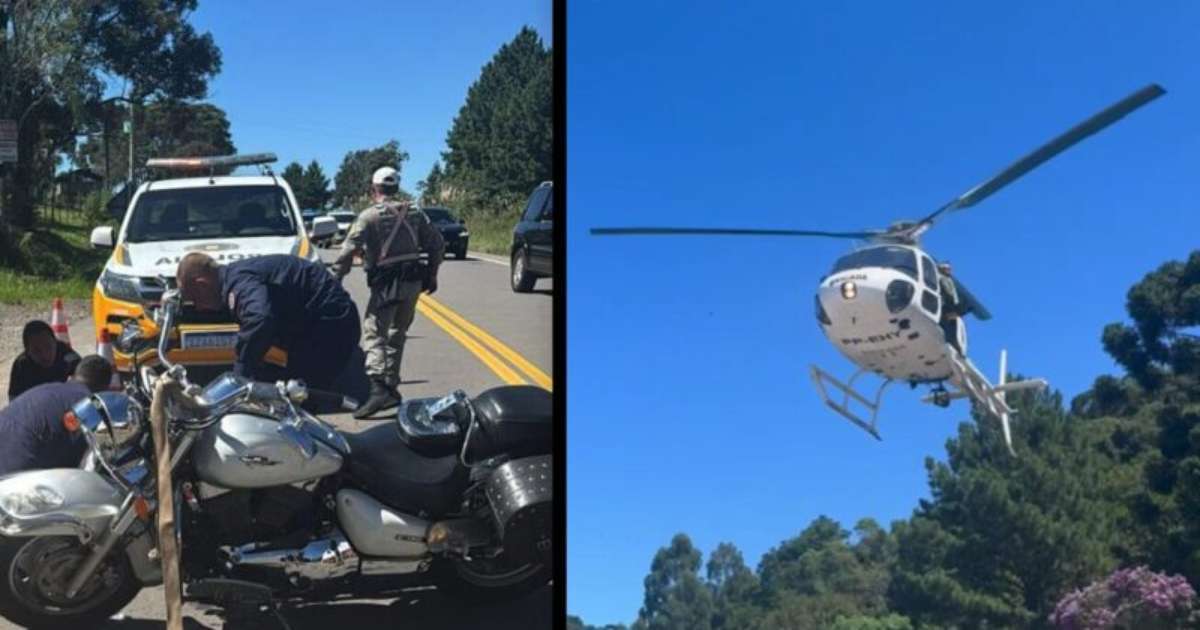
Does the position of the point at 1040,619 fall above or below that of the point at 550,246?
below

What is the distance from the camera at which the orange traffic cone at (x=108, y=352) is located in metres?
3.48

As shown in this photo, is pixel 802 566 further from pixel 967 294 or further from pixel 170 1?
pixel 170 1

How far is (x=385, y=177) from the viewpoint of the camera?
360 cm

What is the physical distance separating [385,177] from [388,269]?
0.90 ft

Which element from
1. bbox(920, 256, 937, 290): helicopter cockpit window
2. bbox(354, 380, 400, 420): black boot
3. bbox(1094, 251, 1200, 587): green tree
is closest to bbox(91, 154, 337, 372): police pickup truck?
bbox(354, 380, 400, 420): black boot

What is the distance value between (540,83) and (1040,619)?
1.93m

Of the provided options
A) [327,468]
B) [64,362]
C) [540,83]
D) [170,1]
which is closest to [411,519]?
[327,468]

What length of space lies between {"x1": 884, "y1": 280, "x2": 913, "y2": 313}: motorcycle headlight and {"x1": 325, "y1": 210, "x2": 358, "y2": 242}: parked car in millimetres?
1614

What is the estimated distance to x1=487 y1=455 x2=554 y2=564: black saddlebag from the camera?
11.5 feet

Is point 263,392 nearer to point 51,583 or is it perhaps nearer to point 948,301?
point 51,583

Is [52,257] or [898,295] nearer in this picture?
[898,295]

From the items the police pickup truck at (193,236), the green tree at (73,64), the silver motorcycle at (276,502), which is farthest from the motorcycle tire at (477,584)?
the green tree at (73,64)

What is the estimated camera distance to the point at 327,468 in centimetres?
355

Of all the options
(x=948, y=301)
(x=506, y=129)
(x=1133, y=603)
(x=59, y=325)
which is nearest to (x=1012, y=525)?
(x=1133, y=603)
